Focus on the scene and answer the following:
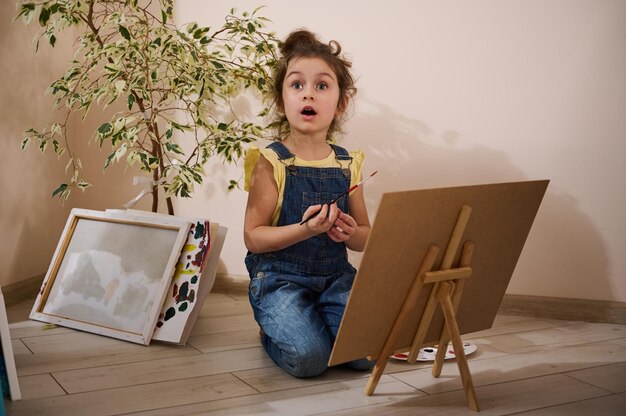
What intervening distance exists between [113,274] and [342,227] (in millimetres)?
697

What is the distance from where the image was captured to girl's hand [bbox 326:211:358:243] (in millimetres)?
1506

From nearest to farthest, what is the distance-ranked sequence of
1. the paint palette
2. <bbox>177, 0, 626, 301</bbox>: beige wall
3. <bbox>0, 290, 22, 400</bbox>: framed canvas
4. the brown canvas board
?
the brown canvas board
<bbox>0, 290, 22, 400</bbox>: framed canvas
the paint palette
<bbox>177, 0, 626, 301</bbox>: beige wall

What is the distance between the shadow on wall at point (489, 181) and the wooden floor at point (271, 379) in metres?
0.18

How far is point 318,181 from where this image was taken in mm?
1762

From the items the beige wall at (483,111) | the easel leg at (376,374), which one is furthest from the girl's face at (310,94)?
the easel leg at (376,374)

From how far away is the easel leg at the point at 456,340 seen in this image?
54.4 inches

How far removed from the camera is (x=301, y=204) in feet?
5.72

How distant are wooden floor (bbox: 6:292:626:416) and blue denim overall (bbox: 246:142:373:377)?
0.38ft

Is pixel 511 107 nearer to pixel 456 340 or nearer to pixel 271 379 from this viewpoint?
pixel 456 340

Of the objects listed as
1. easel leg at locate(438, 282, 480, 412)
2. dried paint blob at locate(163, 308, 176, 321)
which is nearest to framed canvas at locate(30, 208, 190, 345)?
dried paint blob at locate(163, 308, 176, 321)

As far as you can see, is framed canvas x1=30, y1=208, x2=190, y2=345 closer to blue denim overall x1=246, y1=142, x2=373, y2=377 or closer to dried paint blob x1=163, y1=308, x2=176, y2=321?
dried paint blob x1=163, y1=308, x2=176, y2=321

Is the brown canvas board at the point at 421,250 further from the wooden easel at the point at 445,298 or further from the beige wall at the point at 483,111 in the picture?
the beige wall at the point at 483,111

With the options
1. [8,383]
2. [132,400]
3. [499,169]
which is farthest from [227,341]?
[499,169]

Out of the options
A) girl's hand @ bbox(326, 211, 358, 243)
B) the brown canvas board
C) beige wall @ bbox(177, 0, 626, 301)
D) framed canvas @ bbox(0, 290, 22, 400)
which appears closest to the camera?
the brown canvas board
